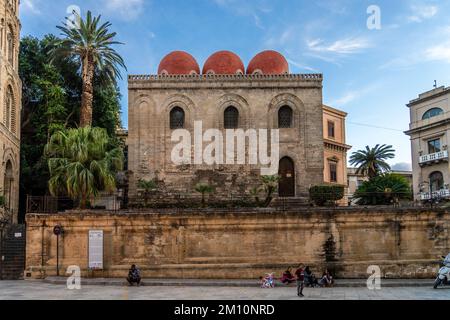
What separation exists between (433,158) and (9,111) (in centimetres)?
3279

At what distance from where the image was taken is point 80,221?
26547mm

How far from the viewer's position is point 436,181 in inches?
1825

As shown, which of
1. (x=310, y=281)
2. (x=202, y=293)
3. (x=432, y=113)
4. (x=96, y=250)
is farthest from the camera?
(x=432, y=113)

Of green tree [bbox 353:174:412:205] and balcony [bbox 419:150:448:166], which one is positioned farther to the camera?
balcony [bbox 419:150:448:166]

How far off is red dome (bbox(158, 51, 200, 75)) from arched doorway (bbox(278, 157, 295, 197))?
362 inches

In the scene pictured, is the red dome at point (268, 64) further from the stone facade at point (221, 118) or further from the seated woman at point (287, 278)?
the seated woman at point (287, 278)

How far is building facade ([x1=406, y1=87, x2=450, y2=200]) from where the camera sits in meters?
45.2

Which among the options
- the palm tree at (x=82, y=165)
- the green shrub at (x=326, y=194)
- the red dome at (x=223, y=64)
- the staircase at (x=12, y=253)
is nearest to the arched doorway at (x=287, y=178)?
the green shrub at (x=326, y=194)

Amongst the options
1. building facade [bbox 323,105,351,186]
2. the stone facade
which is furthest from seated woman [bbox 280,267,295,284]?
→ building facade [bbox 323,105,351,186]

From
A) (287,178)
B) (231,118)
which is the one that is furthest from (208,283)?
(231,118)

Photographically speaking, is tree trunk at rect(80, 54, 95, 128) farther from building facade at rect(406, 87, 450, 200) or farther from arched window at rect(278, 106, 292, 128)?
building facade at rect(406, 87, 450, 200)

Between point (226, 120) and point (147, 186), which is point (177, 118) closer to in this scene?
point (226, 120)

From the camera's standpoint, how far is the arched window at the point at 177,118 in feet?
124
